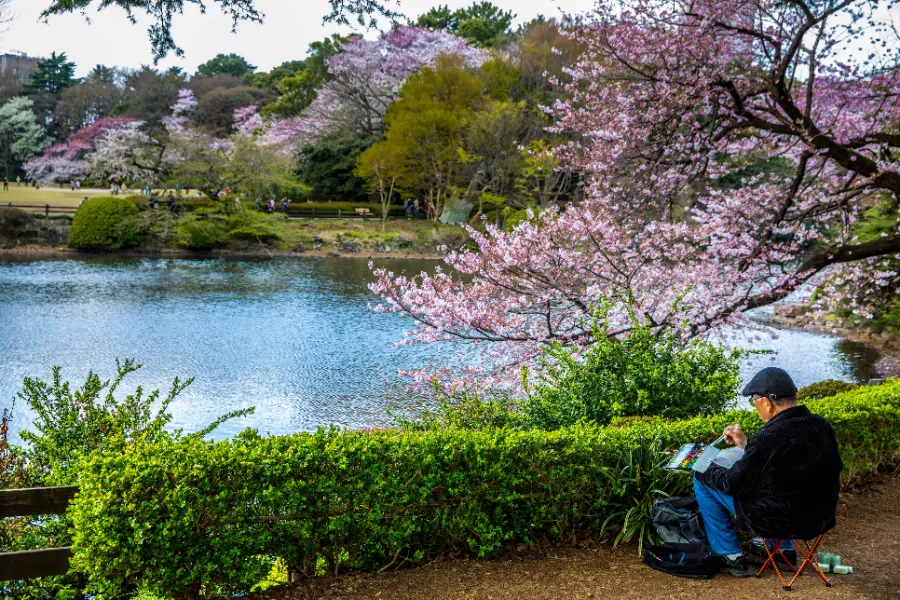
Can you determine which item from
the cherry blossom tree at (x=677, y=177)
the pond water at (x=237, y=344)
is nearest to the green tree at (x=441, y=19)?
the pond water at (x=237, y=344)

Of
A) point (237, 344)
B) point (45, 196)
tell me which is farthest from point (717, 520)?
point (45, 196)

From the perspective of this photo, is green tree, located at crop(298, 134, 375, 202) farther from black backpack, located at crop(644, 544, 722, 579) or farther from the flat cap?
the flat cap

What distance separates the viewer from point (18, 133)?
45406 millimetres

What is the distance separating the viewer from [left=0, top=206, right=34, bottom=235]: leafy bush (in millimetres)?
29969

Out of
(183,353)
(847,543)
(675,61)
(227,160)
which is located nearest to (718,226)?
(675,61)

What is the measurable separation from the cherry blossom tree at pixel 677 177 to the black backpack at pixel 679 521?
10.3 feet

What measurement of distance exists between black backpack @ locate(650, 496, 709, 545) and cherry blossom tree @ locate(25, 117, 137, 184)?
46087mm

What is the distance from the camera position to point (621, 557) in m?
4.27

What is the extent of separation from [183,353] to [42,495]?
10811 mm

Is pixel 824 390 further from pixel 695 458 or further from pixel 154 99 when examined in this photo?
pixel 154 99

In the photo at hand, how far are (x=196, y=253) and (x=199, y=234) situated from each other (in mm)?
839

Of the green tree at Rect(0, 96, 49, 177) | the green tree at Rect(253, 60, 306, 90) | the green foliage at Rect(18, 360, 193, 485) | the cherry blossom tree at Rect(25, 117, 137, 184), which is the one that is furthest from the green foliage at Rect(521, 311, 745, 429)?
the green tree at Rect(253, 60, 306, 90)

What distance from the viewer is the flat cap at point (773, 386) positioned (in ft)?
11.9

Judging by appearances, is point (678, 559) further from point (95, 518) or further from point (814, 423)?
point (95, 518)
